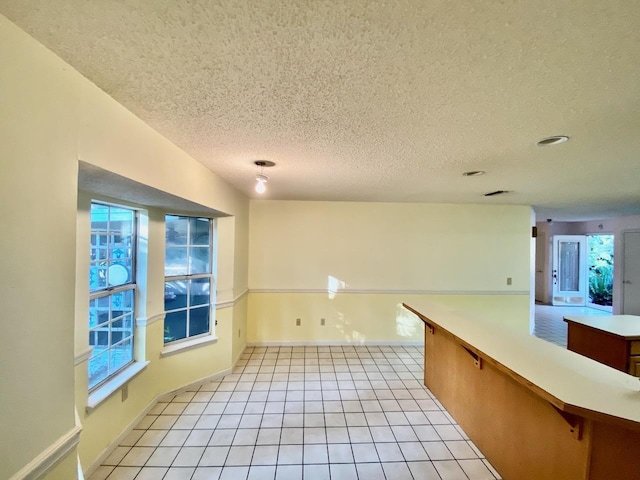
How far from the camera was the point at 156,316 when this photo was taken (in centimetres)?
276

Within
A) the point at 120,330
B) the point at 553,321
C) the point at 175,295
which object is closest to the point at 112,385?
the point at 120,330

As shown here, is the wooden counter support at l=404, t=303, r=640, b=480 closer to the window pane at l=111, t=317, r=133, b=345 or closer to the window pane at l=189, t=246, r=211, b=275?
the window pane at l=189, t=246, r=211, b=275

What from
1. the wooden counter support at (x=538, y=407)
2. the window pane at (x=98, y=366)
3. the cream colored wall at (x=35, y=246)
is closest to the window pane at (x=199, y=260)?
the window pane at (x=98, y=366)

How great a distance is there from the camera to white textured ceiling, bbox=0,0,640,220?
33.5 inches

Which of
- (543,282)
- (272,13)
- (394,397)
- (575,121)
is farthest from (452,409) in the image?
(543,282)

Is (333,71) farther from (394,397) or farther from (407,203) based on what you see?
(407,203)

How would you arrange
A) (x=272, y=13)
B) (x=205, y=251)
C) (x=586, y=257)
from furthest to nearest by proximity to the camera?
(x=586, y=257) → (x=205, y=251) → (x=272, y=13)

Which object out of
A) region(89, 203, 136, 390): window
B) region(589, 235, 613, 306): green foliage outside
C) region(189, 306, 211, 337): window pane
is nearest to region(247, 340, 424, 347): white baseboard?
region(189, 306, 211, 337): window pane

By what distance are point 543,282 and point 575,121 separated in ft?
27.9

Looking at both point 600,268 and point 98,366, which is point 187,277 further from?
point 600,268

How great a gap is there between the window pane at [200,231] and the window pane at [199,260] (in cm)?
8

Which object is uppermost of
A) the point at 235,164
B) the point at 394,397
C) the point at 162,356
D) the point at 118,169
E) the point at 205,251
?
the point at 235,164

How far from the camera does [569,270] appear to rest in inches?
313

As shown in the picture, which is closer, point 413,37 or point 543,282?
point 413,37
